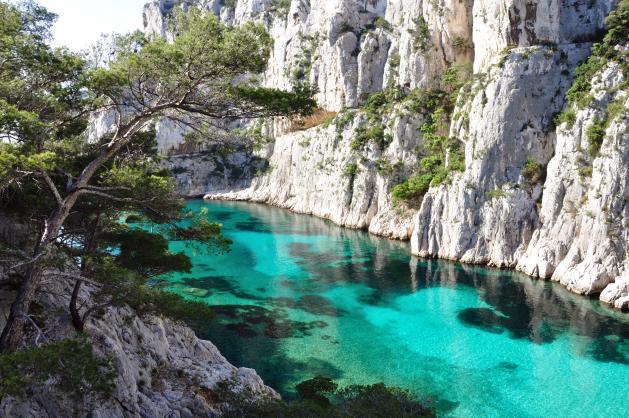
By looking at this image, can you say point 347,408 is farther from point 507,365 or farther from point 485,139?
point 485,139

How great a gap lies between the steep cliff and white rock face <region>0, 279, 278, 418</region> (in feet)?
26.3

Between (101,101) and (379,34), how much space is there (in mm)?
47716

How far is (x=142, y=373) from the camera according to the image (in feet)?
38.5

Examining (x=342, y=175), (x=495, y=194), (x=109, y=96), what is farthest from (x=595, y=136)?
(x=109, y=96)

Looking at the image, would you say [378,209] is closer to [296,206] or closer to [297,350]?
[296,206]

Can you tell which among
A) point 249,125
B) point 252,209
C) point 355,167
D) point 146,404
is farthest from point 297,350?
point 249,125

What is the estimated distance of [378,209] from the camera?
1761 inches

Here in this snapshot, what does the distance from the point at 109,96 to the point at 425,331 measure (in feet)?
53.6

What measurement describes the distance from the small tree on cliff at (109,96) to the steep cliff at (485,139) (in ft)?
7.18

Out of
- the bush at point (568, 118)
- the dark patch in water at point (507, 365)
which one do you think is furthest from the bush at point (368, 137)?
the dark patch in water at point (507, 365)

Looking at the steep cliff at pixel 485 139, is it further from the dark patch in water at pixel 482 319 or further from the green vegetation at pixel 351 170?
the dark patch in water at pixel 482 319

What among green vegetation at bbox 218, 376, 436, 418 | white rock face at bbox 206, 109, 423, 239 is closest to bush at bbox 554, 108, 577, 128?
white rock face at bbox 206, 109, 423, 239

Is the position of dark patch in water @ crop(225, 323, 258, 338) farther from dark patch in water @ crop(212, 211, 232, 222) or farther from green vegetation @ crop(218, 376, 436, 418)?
dark patch in water @ crop(212, 211, 232, 222)

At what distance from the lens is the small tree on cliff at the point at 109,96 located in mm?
10672
